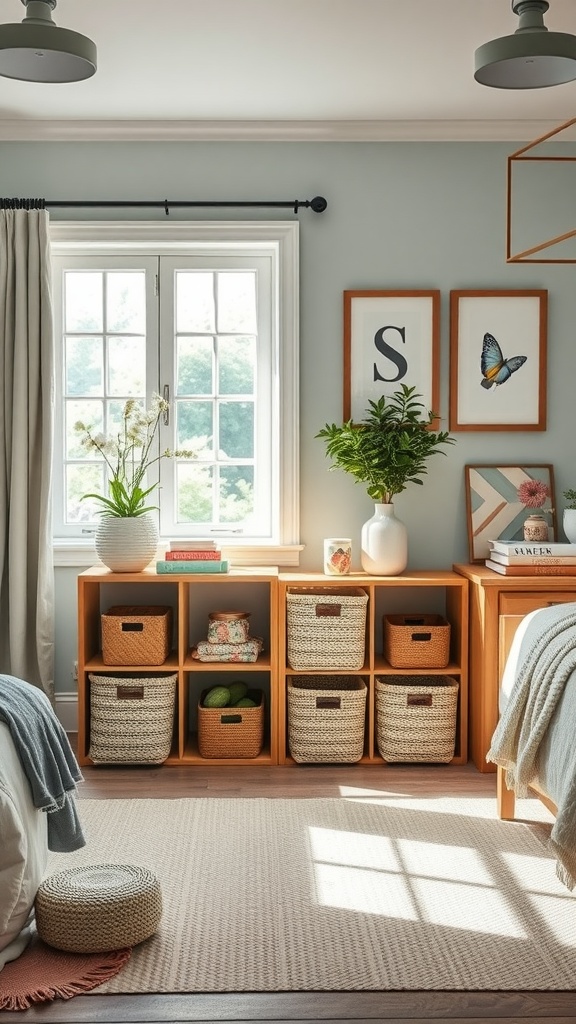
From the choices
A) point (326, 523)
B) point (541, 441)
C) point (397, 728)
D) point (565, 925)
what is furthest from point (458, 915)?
point (541, 441)

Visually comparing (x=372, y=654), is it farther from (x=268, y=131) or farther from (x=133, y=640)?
(x=268, y=131)

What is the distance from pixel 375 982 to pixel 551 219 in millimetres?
3293

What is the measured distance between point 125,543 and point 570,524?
185cm

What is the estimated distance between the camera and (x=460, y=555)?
14.5 ft

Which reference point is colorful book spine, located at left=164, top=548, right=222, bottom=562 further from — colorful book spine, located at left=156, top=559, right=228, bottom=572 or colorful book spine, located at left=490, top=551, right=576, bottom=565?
colorful book spine, located at left=490, top=551, right=576, bottom=565

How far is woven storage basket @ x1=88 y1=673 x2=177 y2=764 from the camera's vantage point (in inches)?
156

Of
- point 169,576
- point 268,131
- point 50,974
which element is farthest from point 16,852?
point 268,131

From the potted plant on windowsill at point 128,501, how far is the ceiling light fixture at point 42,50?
1.58 m

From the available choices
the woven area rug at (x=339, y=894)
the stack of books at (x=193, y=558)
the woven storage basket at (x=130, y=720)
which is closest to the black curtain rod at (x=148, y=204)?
the stack of books at (x=193, y=558)

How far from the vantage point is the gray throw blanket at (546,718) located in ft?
7.66

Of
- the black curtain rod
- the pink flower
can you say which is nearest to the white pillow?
the pink flower

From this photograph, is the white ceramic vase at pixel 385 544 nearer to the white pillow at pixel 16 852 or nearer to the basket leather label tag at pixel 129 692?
the basket leather label tag at pixel 129 692

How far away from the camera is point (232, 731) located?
405cm

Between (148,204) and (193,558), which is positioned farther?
(148,204)
